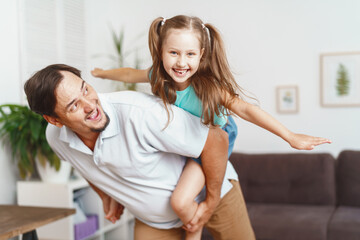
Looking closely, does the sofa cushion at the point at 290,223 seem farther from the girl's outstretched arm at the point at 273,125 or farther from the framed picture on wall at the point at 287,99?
the girl's outstretched arm at the point at 273,125

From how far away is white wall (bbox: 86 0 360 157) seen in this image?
4.05m

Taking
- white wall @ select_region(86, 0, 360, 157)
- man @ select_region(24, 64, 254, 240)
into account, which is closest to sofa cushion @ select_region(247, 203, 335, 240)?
white wall @ select_region(86, 0, 360, 157)

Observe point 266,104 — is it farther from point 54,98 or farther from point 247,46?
point 54,98

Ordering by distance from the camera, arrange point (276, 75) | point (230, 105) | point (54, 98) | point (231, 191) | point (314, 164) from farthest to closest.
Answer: point (276, 75) → point (314, 164) → point (231, 191) → point (230, 105) → point (54, 98)

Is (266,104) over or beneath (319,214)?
over

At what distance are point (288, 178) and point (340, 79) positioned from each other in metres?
1.10

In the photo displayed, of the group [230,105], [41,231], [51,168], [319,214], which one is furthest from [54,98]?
[319,214]

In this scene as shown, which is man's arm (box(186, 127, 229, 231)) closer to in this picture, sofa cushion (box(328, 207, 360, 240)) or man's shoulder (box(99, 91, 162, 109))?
man's shoulder (box(99, 91, 162, 109))

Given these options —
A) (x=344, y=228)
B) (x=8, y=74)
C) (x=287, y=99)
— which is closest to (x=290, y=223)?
(x=344, y=228)

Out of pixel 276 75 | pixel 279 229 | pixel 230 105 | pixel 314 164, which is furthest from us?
pixel 276 75

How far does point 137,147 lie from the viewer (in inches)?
63.9

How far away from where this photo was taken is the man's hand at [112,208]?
78.9 inches

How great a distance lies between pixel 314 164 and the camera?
3715 millimetres

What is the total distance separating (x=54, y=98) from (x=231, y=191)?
2.97ft
